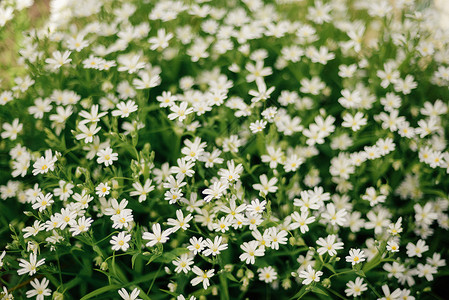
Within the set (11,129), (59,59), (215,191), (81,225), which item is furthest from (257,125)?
(11,129)

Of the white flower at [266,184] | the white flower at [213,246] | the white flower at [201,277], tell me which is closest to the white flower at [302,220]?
the white flower at [266,184]

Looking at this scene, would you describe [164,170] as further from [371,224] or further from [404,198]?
[404,198]

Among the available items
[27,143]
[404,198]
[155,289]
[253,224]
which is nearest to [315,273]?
[253,224]

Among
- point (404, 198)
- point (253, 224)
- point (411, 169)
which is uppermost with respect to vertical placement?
point (253, 224)

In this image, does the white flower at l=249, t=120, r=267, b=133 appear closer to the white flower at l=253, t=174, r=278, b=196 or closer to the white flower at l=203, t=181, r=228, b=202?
the white flower at l=253, t=174, r=278, b=196

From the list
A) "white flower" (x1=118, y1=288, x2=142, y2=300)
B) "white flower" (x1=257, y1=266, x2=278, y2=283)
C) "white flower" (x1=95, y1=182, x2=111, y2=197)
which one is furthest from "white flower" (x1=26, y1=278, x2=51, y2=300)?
"white flower" (x1=257, y1=266, x2=278, y2=283)

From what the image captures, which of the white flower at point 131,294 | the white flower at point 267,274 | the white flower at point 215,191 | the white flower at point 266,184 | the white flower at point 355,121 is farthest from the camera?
the white flower at point 355,121

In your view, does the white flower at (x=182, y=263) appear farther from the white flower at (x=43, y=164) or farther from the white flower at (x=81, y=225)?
the white flower at (x=43, y=164)

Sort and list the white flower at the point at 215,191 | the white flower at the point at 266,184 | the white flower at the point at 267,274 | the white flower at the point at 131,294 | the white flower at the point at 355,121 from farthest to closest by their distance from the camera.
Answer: the white flower at the point at 355,121
the white flower at the point at 266,184
the white flower at the point at 267,274
the white flower at the point at 215,191
the white flower at the point at 131,294

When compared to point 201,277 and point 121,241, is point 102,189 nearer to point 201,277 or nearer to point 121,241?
point 121,241
